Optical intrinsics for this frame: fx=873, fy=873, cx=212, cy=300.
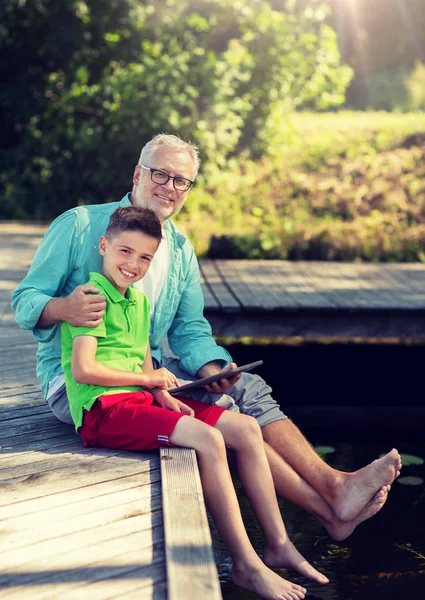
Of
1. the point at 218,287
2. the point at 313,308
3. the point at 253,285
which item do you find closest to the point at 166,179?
the point at 313,308

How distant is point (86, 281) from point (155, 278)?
1.05 ft

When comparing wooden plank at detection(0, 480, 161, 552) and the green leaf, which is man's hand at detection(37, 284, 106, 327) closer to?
wooden plank at detection(0, 480, 161, 552)

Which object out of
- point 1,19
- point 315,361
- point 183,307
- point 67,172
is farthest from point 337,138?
point 183,307

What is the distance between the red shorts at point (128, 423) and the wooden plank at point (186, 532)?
70 millimetres

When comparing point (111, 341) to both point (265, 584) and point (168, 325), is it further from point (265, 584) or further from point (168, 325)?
point (265, 584)

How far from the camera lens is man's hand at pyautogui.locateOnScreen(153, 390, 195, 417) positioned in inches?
118

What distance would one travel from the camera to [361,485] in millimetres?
3129

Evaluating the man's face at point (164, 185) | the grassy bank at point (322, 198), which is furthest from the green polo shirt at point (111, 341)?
the grassy bank at point (322, 198)

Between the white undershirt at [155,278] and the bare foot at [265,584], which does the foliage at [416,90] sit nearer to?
the white undershirt at [155,278]

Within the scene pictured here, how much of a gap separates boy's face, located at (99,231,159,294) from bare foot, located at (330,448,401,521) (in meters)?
1.06

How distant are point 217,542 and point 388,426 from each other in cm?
231

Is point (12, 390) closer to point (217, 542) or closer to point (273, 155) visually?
point (217, 542)

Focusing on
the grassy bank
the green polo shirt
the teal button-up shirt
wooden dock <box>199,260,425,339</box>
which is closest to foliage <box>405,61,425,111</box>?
the grassy bank

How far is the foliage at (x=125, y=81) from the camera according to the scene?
966 centimetres
